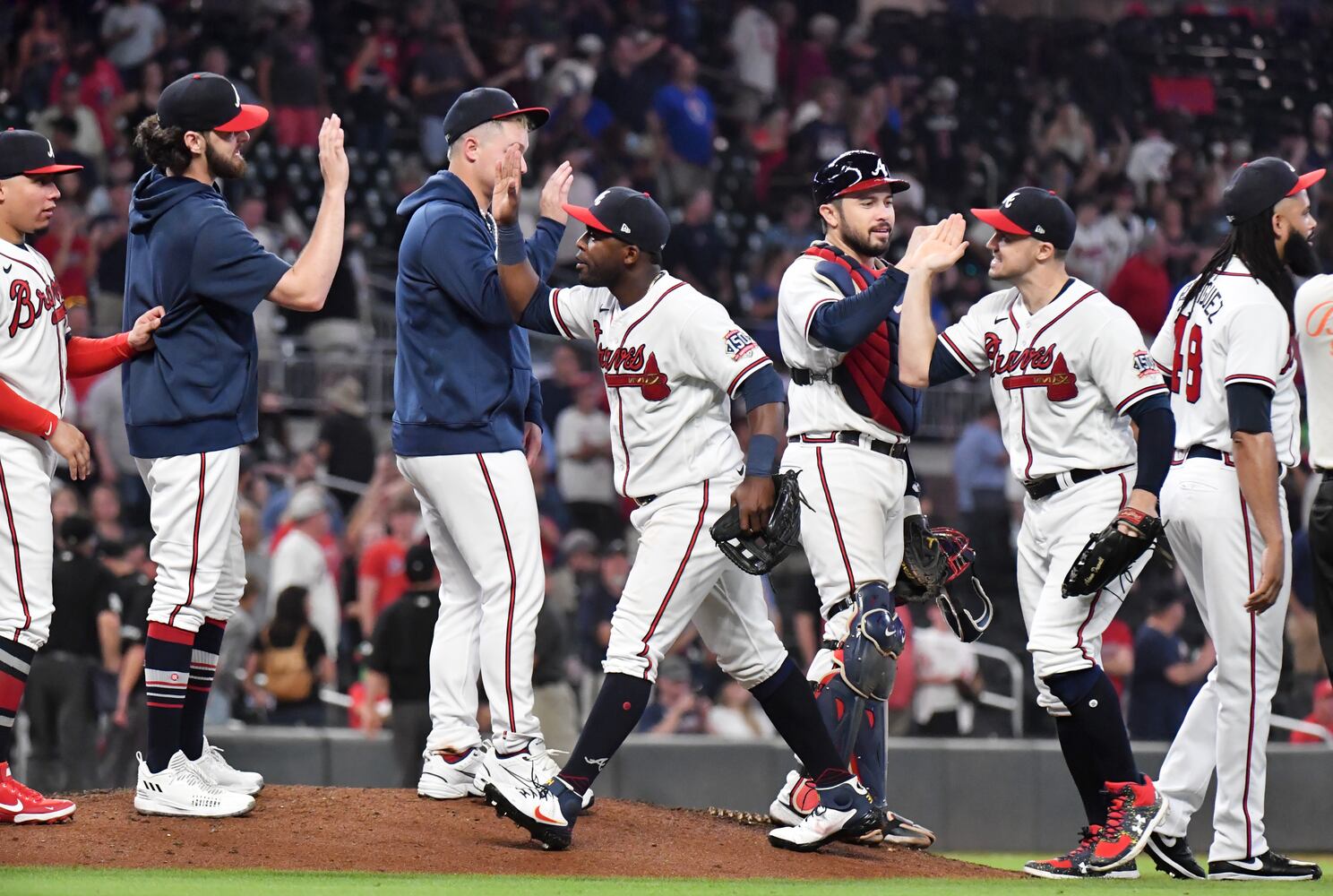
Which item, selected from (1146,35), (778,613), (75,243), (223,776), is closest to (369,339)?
(75,243)

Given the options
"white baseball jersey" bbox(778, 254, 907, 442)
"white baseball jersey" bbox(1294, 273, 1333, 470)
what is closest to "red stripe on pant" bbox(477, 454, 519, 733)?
"white baseball jersey" bbox(778, 254, 907, 442)

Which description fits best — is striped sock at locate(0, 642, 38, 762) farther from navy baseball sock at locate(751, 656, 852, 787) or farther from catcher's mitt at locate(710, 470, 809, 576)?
navy baseball sock at locate(751, 656, 852, 787)

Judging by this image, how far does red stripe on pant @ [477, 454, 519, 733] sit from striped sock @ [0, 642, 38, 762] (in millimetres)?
1427

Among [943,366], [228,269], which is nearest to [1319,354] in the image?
[943,366]

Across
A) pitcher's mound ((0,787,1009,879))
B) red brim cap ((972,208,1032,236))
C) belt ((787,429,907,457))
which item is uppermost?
red brim cap ((972,208,1032,236))

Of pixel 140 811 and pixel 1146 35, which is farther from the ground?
pixel 1146 35

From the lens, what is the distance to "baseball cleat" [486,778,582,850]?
5004 mm

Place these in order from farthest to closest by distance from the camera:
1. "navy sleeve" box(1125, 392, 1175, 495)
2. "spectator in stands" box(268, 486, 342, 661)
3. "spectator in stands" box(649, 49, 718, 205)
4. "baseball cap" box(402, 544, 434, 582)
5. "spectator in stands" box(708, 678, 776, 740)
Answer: "spectator in stands" box(649, 49, 718, 205)
"spectator in stands" box(708, 678, 776, 740)
"spectator in stands" box(268, 486, 342, 661)
"baseball cap" box(402, 544, 434, 582)
"navy sleeve" box(1125, 392, 1175, 495)

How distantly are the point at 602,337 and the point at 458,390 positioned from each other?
48cm

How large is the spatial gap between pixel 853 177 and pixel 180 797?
2.95 m

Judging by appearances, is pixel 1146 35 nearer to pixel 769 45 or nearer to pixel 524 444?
pixel 769 45

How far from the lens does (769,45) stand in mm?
17062

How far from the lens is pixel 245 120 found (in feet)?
17.5

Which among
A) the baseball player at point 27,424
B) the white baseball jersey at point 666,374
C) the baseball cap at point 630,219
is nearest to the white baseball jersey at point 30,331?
the baseball player at point 27,424
